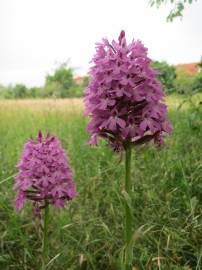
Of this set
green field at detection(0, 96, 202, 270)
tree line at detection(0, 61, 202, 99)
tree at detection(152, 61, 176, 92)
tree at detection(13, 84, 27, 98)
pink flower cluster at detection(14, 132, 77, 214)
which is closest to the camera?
tree at detection(152, 61, 176, 92)

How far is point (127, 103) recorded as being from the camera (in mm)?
1745

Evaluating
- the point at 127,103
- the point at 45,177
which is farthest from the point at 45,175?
the point at 127,103

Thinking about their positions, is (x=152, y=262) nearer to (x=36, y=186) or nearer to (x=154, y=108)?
(x=36, y=186)

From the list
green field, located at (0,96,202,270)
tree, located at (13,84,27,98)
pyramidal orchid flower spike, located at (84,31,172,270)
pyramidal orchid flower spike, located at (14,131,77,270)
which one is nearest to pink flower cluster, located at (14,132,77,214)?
pyramidal orchid flower spike, located at (14,131,77,270)

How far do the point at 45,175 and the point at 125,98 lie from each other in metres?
0.70

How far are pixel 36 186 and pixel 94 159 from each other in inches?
89.6

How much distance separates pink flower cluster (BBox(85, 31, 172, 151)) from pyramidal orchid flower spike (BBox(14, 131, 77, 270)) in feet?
1.49

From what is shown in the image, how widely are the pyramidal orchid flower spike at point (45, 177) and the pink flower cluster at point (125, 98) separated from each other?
455 mm

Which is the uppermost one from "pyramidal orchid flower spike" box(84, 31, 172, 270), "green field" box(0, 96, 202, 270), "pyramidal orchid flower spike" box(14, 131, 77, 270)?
"pyramidal orchid flower spike" box(84, 31, 172, 270)

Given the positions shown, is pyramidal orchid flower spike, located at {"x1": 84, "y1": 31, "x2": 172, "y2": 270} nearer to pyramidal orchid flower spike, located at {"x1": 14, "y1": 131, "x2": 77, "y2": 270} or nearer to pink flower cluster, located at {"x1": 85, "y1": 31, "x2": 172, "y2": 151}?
pink flower cluster, located at {"x1": 85, "y1": 31, "x2": 172, "y2": 151}

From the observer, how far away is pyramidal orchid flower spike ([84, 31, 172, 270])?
67.5 inches

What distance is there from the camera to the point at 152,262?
2479mm

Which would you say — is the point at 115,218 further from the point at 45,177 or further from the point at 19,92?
the point at 19,92

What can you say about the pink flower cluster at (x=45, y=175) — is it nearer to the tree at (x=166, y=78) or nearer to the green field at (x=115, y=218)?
the green field at (x=115, y=218)
